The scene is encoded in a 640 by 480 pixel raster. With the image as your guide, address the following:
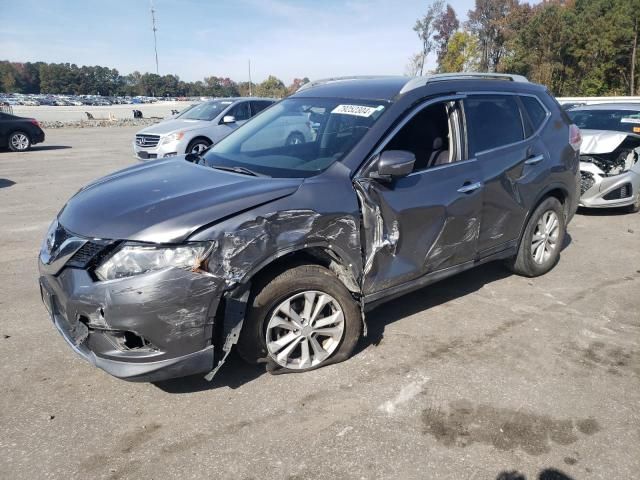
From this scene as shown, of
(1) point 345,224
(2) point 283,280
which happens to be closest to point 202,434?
(2) point 283,280

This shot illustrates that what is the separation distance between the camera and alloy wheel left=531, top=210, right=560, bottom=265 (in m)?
4.96

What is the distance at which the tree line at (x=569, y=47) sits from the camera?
1422 inches

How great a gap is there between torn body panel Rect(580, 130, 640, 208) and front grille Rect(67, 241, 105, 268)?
23.6 ft

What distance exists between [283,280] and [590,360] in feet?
7.47

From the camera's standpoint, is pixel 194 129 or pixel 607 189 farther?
pixel 194 129

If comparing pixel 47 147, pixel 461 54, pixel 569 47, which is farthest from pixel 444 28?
pixel 47 147

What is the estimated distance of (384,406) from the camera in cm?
304

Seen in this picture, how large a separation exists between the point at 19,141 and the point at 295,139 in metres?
15.4

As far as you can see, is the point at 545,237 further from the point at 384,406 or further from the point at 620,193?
the point at 620,193

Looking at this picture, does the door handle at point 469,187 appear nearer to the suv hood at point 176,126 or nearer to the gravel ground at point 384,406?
the gravel ground at point 384,406

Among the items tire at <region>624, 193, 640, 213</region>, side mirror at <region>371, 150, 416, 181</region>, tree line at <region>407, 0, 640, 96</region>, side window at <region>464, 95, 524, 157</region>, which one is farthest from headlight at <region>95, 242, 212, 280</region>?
tree line at <region>407, 0, 640, 96</region>

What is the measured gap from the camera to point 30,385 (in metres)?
3.21

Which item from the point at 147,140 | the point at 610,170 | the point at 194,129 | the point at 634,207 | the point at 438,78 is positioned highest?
the point at 438,78

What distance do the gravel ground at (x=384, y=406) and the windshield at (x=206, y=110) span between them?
349 inches
